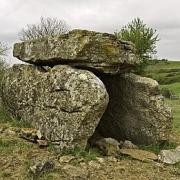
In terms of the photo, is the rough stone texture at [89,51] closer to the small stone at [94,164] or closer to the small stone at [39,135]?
the small stone at [39,135]

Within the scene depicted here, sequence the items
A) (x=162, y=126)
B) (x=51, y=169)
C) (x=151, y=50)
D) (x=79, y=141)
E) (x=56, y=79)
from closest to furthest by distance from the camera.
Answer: (x=51, y=169) < (x=79, y=141) < (x=56, y=79) < (x=162, y=126) < (x=151, y=50)

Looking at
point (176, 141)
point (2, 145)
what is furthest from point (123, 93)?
point (2, 145)

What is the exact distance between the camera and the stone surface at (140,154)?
1113cm

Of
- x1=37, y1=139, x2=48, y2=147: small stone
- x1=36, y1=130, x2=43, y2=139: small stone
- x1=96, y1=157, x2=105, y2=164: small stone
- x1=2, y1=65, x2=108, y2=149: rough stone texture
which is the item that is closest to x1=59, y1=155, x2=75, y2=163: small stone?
x1=2, y1=65, x2=108, y2=149: rough stone texture

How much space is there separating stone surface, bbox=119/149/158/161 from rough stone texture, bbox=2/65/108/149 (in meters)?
1.19

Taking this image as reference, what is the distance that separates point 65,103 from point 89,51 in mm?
1544

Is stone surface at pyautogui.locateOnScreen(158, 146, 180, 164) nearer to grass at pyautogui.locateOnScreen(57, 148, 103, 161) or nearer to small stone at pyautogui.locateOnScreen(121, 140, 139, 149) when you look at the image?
small stone at pyautogui.locateOnScreen(121, 140, 139, 149)

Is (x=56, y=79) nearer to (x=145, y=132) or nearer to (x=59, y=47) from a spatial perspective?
(x=59, y=47)

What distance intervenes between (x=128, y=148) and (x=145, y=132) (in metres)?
1.01

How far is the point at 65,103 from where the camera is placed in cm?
1109

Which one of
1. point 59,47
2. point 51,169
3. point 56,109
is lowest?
point 51,169

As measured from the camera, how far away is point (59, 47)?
38.8 feet

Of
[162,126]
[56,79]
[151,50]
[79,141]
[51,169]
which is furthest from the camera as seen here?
[151,50]

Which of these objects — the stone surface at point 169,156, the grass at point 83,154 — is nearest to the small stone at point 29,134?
the grass at point 83,154
